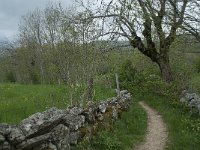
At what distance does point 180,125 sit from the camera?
52.1 feet

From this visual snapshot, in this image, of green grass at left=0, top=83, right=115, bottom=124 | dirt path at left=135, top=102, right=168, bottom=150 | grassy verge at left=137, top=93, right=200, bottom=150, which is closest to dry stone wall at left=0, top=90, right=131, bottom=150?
dirt path at left=135, top=102, right=168, bottom=150

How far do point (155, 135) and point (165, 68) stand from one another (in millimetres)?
12689

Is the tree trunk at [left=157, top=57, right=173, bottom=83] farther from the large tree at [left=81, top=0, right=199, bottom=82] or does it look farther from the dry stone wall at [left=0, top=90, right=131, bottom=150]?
the dry stone wall at [left=0, top=90, right=131, bottom=150]

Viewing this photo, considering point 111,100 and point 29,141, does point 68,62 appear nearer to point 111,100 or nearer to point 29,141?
point 111,100

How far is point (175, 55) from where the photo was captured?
3164 centimetres

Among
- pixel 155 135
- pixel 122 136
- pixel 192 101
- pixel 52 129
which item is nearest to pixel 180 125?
pixel 155 135

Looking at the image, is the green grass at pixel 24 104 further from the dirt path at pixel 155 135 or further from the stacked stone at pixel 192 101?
the stacked stone at pixel 192 101

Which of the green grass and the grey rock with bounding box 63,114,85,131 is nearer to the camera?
the grey rock with bounding box 63,114,85,131

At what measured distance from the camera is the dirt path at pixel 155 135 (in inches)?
498

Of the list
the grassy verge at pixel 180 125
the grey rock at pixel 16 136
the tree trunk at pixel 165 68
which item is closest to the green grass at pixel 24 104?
the grey rock at pixel 16 136

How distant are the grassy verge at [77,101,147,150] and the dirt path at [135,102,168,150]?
9.1 inches

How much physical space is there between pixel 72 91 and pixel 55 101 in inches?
55.0

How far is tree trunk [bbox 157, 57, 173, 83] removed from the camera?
2633 centimetres

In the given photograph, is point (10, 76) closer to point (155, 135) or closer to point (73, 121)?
point (155, 135)
